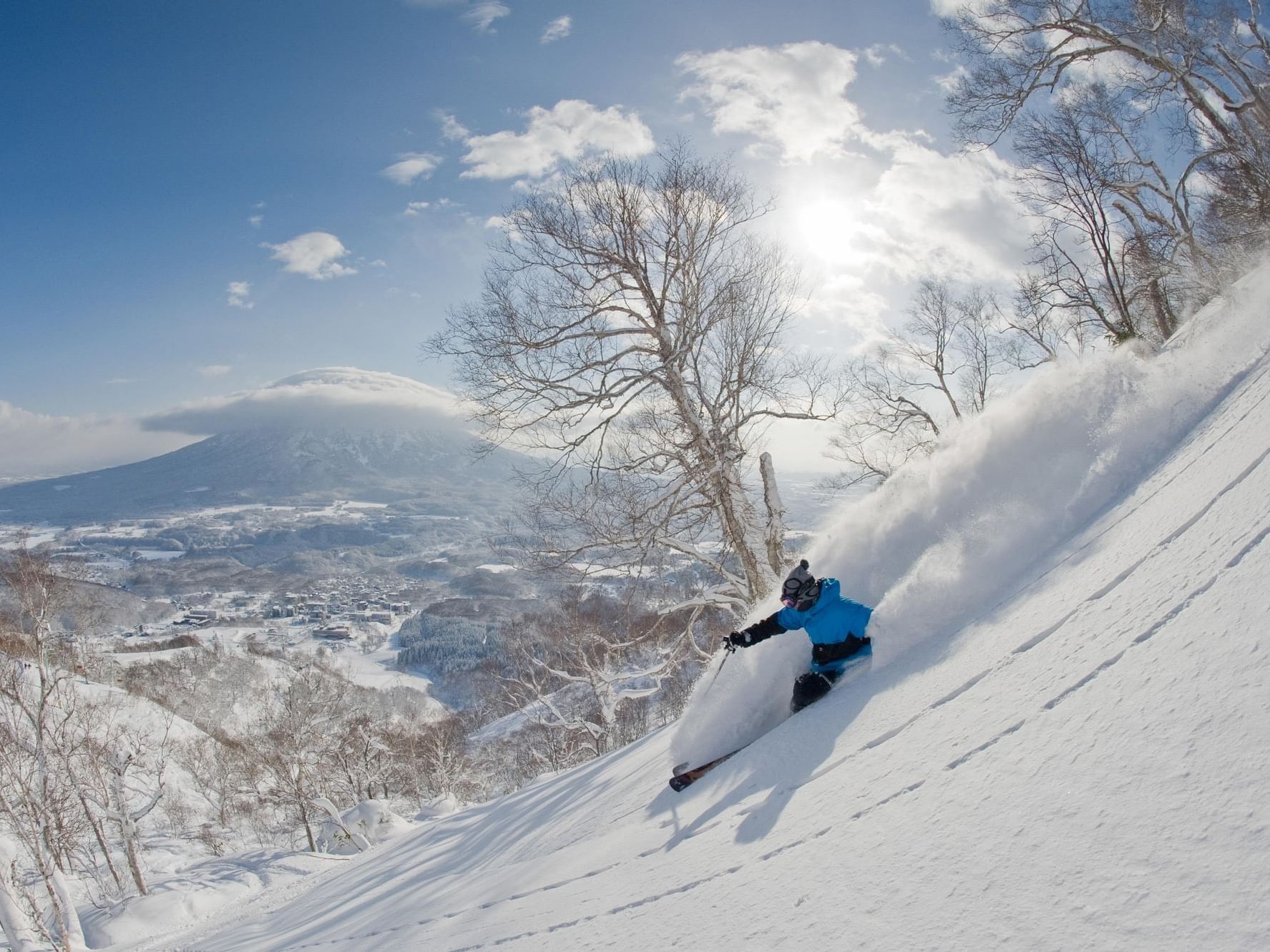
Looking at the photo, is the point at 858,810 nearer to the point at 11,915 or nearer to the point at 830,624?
the point at 830,624

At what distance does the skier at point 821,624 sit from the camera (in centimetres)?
443

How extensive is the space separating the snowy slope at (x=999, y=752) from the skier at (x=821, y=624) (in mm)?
211

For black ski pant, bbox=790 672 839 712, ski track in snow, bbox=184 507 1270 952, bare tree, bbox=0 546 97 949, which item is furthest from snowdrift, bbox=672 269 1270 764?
bare tree, bbox=0 546 97 949

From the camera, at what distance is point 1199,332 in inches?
236

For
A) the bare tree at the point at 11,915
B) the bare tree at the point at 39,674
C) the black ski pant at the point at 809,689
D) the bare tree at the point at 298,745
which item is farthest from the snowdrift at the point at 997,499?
the bare tree at the point at 298,745

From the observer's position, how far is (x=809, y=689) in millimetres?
4465

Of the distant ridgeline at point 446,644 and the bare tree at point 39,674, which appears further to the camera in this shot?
the distant ridgeline at point 446,644

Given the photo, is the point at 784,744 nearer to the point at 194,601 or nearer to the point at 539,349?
the point at 539,349

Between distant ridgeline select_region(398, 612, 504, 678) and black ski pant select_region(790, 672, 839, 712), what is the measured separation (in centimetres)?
9949

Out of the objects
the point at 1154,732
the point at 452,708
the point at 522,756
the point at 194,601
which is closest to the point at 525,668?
the point at 1154,732

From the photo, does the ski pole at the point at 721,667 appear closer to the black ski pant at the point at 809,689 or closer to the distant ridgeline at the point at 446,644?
the black ski pant at the point at 809,689

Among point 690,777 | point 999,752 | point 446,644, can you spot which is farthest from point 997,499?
point 446,644

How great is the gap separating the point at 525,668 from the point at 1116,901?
26439 millimetres

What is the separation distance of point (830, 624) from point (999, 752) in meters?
2.28
